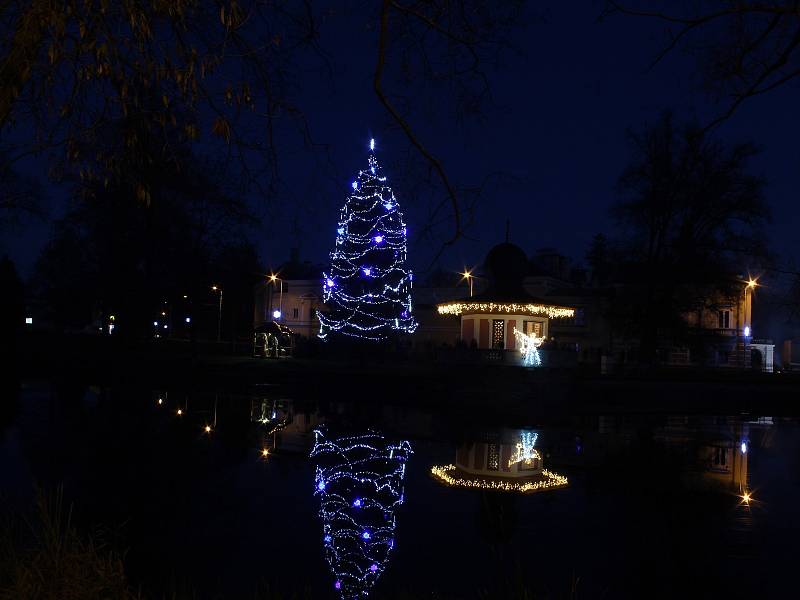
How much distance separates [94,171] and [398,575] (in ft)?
16.0

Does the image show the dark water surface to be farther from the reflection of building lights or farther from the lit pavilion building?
the lit pavilion building

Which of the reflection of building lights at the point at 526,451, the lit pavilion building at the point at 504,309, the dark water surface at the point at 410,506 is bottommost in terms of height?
the dark water surface at the point at 410,506

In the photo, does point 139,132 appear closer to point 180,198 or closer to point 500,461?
point 500,461

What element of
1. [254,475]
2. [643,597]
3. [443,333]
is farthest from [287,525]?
[443,333]

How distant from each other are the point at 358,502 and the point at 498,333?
2950cm

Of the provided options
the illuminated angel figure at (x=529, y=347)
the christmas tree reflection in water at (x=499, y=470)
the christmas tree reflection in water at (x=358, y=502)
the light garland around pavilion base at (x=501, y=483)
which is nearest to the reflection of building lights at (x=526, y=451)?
the christmas tree reflection in water at (x=499, y=470)

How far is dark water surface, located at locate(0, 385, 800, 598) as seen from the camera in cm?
785

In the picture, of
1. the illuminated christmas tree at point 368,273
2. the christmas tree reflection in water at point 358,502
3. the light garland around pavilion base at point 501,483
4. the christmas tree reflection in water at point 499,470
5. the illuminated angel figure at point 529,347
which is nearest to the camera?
the christmas tree reflection in water at point 358,502

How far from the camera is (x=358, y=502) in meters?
11.1

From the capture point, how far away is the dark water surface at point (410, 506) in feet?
25.8

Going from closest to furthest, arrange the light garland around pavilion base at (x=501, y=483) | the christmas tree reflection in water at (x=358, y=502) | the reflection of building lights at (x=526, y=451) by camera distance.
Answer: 1. the christmas tree reflection in water at (x=358, y=502)
2. the light garland around pavilion base at (x=501, y=483)
3. the reflection of building lights at (x=526, y=451)

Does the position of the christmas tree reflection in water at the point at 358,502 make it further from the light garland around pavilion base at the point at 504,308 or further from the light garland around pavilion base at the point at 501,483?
the light garland around pavilion base at the point at 504,308

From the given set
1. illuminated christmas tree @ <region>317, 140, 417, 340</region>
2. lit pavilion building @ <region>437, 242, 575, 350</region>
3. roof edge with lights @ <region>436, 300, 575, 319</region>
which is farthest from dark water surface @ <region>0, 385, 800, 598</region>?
illuminated christmas tree @ <region>317, 140, 417, 340</region>

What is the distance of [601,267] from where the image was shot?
44.3 meters
